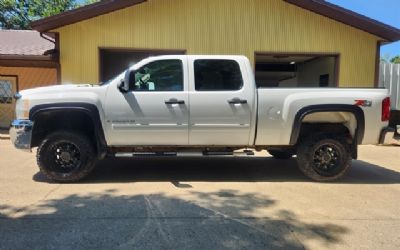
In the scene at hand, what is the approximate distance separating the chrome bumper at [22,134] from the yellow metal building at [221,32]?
7.83 metres

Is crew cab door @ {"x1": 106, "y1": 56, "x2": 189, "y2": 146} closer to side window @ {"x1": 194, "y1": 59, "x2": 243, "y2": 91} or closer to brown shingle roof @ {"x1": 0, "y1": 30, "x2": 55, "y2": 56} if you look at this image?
side window @ {"x1": 194, "y1": 59, "x2": 243, "y2": 91}

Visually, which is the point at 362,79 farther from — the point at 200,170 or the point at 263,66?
the point at 200,170

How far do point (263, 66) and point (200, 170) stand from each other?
14.1 meters

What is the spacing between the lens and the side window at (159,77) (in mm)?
7336

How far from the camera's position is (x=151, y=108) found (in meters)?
7.22

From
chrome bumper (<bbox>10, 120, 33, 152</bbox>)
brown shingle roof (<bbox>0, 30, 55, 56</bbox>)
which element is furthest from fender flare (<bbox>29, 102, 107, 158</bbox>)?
brown shingle roof (<bbox>0, 30, 55, 56</bbox>)

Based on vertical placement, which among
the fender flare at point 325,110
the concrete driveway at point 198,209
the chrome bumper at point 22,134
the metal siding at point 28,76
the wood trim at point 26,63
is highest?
the wood trim at point 26,63

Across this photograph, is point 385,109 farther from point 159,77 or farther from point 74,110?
point 74,110

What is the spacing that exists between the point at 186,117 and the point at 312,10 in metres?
9.54

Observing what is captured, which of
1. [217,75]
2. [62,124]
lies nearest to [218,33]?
[217,75]

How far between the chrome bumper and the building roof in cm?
769

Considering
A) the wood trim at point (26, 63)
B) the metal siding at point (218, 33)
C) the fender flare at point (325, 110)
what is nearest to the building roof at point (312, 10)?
the metal siding at point (218, 33)

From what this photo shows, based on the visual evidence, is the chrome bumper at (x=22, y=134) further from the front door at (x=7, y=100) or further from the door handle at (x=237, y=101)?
the front door at (x=7, y=100)

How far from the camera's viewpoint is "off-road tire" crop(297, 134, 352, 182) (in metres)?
7.55
